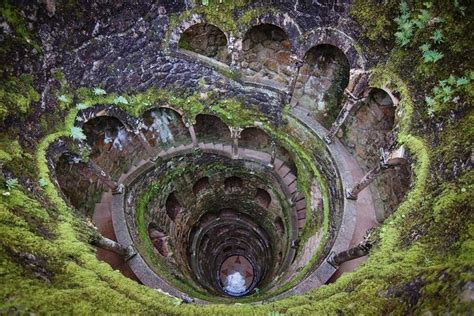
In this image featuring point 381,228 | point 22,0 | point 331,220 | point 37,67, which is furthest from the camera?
point 331,220

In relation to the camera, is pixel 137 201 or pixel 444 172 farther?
pixel 137 201

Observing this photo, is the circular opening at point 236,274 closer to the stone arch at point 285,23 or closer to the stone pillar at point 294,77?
the stone pillar at point 294,77

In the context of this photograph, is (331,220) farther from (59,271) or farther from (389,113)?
(59,271)

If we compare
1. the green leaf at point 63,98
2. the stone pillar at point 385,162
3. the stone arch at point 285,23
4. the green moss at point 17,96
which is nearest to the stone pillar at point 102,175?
the green leaf at point 63,98

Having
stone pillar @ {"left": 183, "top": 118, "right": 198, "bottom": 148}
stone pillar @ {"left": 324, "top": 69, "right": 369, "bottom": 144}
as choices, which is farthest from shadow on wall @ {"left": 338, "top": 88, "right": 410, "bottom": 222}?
stone pillar @ {"left": 183, "top": 118, "right": 198, "bottom": 148}

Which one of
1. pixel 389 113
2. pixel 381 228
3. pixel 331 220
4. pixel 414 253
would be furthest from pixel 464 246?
pixel 389 113

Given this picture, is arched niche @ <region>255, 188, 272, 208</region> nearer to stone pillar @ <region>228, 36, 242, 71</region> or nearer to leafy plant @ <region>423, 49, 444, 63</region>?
stone pillar @ <region>228, 36, 242, 71</region>

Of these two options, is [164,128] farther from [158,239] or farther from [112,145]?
[158,239]
